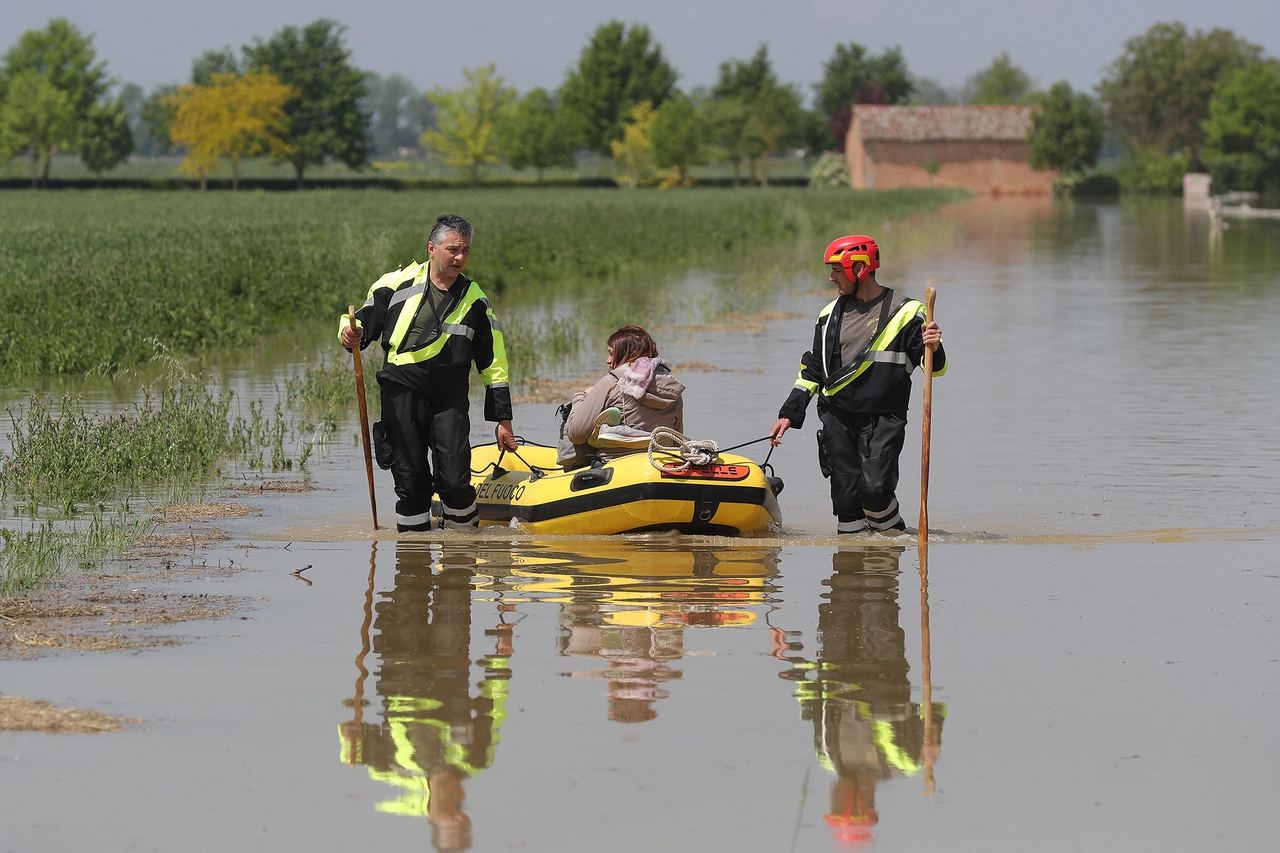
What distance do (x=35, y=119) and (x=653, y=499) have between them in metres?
99.1

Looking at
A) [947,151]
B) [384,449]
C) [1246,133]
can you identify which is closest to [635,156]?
[947,151]

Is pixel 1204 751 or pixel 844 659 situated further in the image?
pixel 844 659

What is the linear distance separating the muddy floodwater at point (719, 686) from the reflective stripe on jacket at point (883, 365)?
839 mm

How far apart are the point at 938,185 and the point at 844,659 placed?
114021 millimetres

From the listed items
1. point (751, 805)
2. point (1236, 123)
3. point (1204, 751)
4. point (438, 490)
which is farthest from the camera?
point (1236, 123)

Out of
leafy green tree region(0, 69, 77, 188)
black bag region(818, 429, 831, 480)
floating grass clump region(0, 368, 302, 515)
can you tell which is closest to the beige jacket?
black bag region(818, 429, 831, 480)

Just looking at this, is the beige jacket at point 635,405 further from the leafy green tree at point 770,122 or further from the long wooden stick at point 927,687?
the leafy green tree at point 770,122

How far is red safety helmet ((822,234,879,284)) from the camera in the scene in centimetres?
902

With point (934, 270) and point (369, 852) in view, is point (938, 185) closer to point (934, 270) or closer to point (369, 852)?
point (934, 270)

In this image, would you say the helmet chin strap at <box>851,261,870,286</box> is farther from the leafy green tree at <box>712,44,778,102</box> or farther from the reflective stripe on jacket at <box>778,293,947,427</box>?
the leafy green tree at <box>712,44,778,102</box>

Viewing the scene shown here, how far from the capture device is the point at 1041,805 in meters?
5.14

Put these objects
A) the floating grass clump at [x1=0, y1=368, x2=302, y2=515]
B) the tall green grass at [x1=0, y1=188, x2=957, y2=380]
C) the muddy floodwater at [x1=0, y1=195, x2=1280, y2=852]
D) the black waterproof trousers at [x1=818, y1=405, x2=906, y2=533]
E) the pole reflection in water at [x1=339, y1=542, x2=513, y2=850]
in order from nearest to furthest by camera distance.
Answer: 1. the muddy floodwater at [x1=0, y1=195, x2=1280, y2=852]
2. the pole reflection in water at [x1=339, y1=542, x2=513, y2=850]
3. the black waterproof trousers at [x1=818, y1=405, x2=906, y2=533]
4. the floating grass clump at [x1=0, y1=368, x2=302, y2=515]
5. the tall green grass at [x1=0, y1=188, x2=957, y2=380]

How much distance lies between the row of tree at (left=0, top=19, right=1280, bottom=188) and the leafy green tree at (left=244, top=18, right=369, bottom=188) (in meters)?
0.10

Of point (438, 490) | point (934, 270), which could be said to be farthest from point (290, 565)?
point (934, 270)
